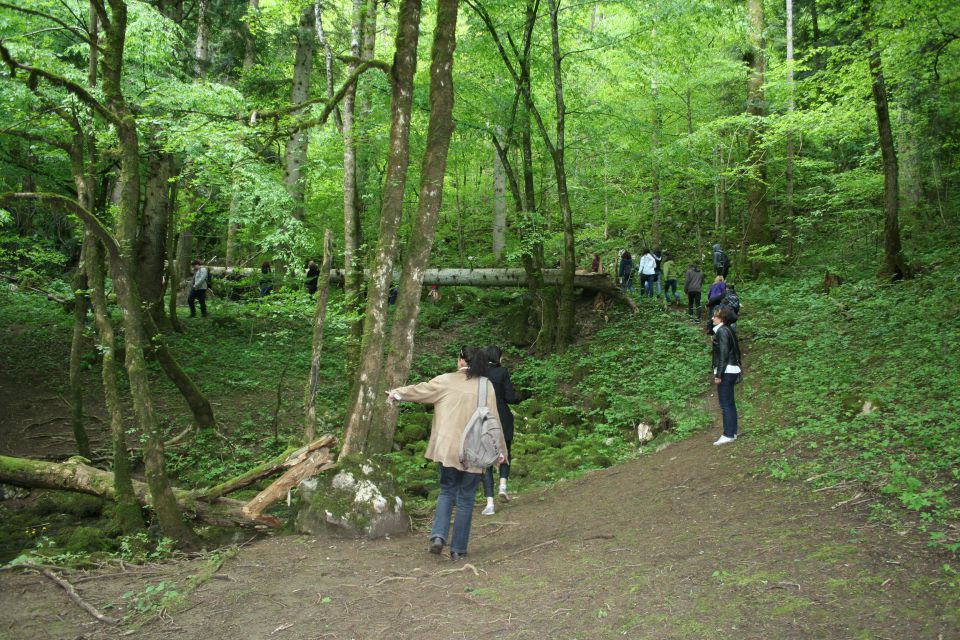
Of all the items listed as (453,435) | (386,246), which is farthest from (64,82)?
(453,435)

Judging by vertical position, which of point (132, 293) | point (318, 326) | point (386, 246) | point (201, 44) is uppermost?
point (201, 44)

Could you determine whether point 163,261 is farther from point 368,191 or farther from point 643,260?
point 643,260

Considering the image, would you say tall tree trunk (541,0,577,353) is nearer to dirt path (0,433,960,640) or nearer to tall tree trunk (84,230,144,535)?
dirt path (0,433,960,640)

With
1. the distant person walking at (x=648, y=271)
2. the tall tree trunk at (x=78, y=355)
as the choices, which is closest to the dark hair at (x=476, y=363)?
the tall tree trunk at (x=78, y=355)

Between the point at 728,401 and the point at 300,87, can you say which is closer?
the point at 728,401

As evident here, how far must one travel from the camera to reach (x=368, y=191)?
18.2 m

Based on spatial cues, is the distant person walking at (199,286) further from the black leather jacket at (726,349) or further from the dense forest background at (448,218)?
the black leather jacket at (726,349)

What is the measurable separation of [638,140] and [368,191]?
851 cm

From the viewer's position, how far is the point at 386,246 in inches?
288

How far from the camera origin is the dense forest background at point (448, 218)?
7297 mm

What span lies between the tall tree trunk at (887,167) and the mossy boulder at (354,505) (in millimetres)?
12722

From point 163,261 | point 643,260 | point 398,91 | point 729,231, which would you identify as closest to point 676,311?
point 643,260

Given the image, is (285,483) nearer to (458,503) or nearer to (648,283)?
(458,503)

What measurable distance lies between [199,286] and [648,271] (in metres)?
13.4
